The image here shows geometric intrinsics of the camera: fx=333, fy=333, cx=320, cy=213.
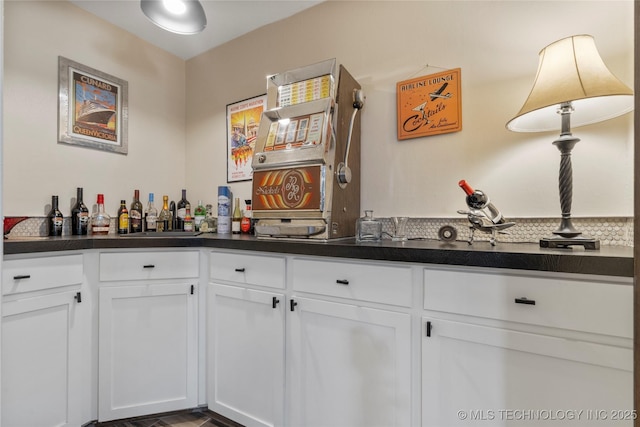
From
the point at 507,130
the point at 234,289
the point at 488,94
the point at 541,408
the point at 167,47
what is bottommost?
the point at 541,408

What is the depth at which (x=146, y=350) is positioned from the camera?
1.68 m

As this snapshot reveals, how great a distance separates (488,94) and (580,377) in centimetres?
122

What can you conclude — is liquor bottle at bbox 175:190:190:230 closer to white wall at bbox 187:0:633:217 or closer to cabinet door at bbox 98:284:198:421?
cabinet door at bbox 98:284:198:421

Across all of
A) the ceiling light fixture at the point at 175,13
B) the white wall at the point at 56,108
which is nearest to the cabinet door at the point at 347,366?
the ceiling light fixture at the point at 175,13

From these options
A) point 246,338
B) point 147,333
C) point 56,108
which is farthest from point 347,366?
point 56,108

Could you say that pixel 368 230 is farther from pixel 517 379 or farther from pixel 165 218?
pixel 165 218

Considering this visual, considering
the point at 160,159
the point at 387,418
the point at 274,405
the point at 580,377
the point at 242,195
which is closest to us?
the point at 580,377

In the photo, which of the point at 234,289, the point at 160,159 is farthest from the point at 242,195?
the point at 234,289

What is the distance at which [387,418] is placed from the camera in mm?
1213

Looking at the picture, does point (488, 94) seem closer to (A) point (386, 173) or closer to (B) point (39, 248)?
(A) point (386, 173)

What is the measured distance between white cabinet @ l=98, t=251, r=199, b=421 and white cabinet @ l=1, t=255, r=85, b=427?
0.10 m

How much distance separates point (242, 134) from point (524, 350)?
2115mm

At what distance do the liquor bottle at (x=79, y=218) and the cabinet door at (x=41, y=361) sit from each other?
671 mm

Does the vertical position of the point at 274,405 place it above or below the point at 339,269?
below
